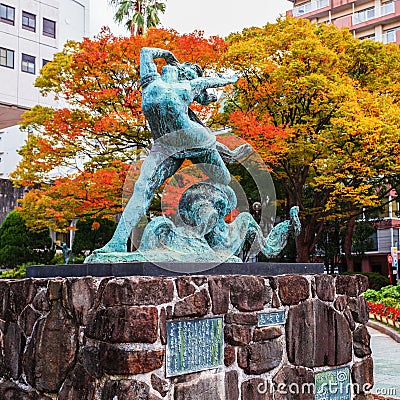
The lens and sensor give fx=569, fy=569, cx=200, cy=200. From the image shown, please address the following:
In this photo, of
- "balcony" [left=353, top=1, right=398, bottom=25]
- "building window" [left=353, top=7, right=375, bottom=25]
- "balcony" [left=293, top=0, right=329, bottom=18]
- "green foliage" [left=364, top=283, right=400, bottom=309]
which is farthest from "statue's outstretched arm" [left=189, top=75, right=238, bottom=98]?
"balcony" [left=293, top=0, right=329, bottom=18]

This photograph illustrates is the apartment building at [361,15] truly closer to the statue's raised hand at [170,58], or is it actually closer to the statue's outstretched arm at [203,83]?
the statue's outstretched arm at [203,83]

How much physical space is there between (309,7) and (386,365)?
30.4 metres

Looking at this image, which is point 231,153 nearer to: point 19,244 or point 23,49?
point 19,244

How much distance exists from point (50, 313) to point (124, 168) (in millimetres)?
10012

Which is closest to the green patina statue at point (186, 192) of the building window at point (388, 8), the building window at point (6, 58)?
the building window at point (6, 58)

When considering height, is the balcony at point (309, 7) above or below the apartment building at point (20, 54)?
above

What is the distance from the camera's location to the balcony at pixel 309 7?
34688 millimetres

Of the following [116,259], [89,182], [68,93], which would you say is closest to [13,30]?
[68,93]

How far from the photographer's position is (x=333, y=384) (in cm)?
600

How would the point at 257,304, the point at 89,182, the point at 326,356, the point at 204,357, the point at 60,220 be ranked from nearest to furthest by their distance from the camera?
the point at 204,357 → the point at 257,304 → the point at 326,356 → the point at 89,182 → the point at 60,220

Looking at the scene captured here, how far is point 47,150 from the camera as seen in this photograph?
1527 cm

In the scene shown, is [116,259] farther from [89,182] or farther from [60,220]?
[60,220]

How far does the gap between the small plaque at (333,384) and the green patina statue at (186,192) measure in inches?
56.2

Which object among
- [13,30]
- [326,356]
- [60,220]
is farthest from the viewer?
[13,30]
